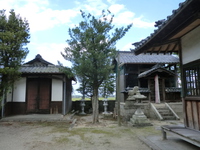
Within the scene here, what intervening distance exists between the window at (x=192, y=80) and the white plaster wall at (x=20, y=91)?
9.82 metres

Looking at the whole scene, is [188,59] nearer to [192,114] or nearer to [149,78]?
[192,114]

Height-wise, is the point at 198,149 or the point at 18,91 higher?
the point at 18,91

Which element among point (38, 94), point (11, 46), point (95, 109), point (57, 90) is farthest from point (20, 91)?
point (95, 109)

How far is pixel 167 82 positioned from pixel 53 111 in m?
9.58

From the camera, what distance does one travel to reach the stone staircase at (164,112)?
970 centimetres

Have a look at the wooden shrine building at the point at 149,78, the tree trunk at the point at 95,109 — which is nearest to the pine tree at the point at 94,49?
the tree trunk at the point at 95,109

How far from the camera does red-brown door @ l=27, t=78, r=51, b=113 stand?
35.7 ft

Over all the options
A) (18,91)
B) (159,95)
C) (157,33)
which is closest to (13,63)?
(18,91)

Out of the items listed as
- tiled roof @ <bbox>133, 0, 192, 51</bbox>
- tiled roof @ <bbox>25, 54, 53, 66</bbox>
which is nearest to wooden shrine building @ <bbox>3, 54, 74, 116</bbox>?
tiled roof @ <bbox>25, 54, 53, 66</bbox>

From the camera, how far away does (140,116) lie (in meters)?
7.89

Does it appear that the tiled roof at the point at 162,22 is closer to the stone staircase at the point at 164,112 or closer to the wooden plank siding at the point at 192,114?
the wooden plank siding at the point at 192,114

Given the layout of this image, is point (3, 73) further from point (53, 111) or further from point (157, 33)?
point (157, 33)

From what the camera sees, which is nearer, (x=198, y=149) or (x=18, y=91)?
(x=198, y=149)

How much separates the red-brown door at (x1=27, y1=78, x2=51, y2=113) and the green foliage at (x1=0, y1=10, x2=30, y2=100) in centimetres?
A: 185
